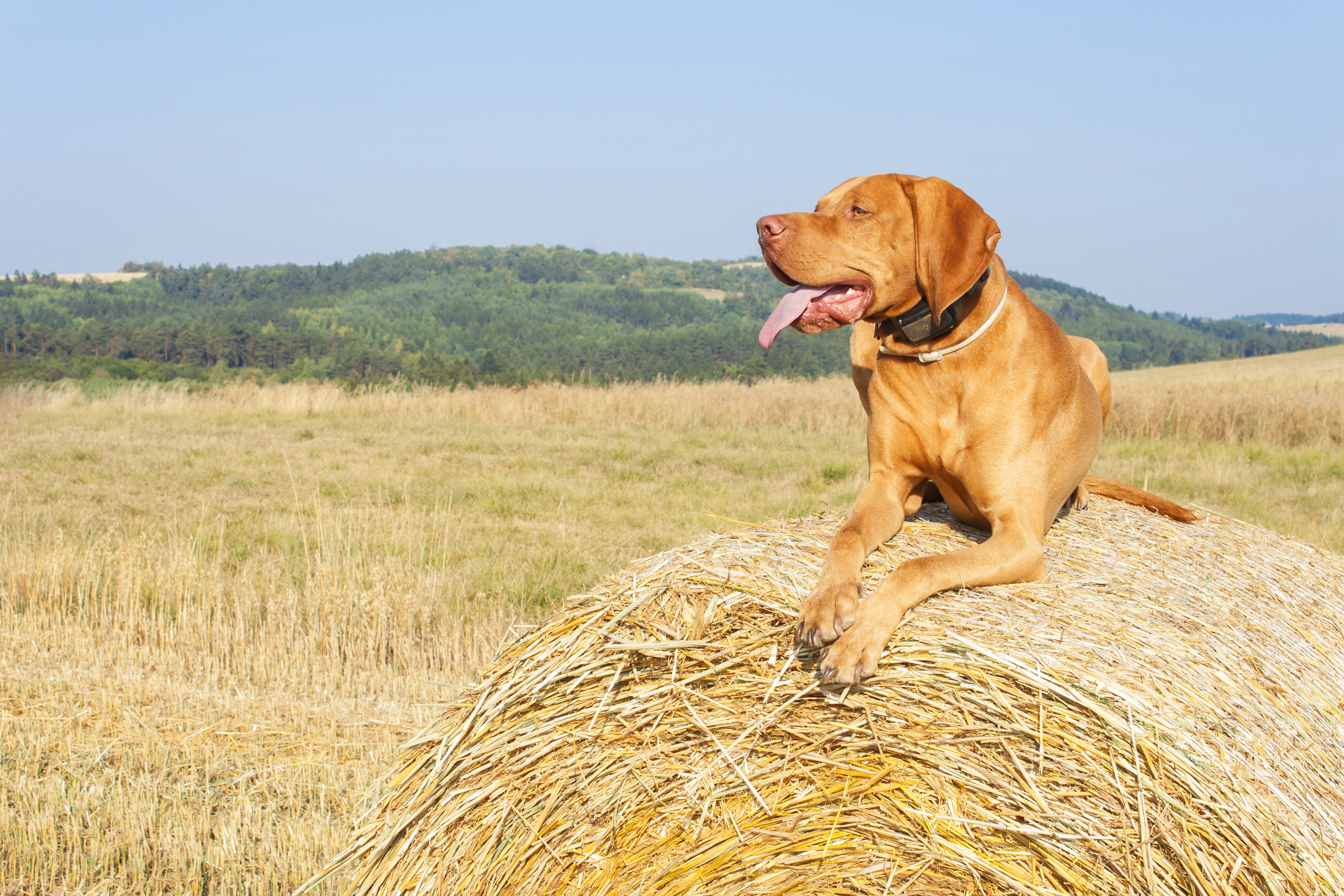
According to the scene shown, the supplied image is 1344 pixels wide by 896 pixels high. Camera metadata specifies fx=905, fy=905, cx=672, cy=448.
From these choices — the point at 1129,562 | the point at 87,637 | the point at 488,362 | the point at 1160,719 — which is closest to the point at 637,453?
the point at 87,637

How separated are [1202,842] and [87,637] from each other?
21.9ft

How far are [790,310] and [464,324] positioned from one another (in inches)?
2990

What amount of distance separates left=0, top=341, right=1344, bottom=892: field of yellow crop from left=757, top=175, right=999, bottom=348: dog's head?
85.1 inches

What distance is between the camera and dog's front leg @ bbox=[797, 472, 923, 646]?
9.21ft


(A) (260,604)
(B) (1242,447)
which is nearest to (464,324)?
(B) (1242,447)

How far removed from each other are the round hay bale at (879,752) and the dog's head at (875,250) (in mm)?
932

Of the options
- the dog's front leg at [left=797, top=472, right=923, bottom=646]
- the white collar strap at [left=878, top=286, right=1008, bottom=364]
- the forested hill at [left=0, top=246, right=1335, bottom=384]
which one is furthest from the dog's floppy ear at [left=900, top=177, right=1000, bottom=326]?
the forested hill at [left=0, top=246, right=1335, bottom=384]

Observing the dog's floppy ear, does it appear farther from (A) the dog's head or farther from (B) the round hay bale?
(B) the round hay bale

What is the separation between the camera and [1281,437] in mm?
16484

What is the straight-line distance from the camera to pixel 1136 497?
4.94 m

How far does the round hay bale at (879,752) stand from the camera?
2.51 metres

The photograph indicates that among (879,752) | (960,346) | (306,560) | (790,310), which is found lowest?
(306,560)

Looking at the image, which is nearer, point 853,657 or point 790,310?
point 853,657

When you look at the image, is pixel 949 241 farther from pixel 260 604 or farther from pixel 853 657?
pixel 260 604
